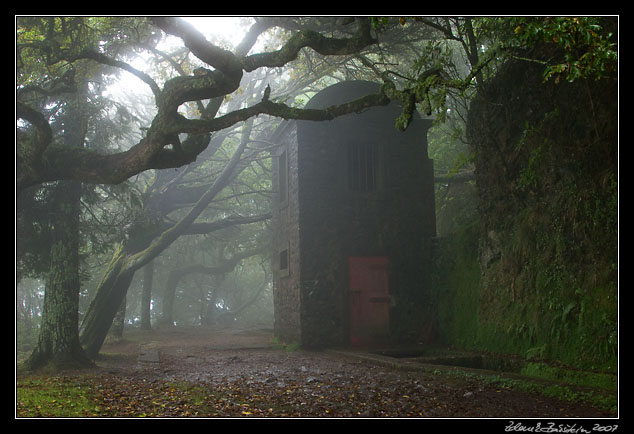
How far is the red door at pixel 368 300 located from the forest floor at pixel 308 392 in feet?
9.62

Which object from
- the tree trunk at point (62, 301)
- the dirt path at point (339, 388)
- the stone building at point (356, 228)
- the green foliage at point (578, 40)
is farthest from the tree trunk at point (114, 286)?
the green foliage at point (578, 40)

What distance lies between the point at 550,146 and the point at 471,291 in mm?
4478

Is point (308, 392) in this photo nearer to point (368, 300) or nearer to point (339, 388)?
point (339, 388)

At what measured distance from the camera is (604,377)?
749cm

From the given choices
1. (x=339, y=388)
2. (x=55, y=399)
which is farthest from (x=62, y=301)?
(x=339, y=388)

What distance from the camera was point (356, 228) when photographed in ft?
52.9

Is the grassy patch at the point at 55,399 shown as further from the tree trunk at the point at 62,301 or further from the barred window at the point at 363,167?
the barred window at the point at 363,167

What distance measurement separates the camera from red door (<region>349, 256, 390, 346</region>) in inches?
620

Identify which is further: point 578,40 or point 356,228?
point 356,228

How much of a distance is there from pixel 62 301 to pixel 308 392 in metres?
6.97

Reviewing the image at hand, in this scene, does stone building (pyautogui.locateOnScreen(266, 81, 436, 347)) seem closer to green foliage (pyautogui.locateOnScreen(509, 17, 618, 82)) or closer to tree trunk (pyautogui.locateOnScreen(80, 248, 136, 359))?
tree trunk (pyautogui.locateOnScreen(80, 248, 136, 359))

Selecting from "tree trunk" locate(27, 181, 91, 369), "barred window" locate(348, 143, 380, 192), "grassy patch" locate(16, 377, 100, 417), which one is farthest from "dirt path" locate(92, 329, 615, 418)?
"barred window" locate(348, 143, 380, 192)

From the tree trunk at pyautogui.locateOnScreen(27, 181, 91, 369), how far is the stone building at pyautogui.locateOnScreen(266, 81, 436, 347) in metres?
5.73

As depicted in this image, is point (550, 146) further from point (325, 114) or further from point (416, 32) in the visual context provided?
point (416, 32)
